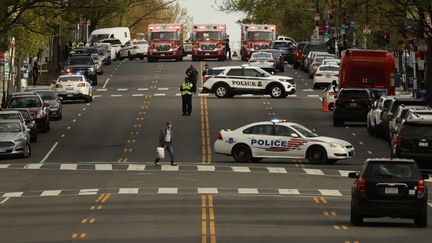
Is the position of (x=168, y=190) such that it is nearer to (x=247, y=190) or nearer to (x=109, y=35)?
(x=247, y=190)

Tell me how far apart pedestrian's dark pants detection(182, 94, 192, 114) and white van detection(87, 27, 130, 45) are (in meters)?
56.1

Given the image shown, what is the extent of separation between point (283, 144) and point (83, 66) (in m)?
41.8

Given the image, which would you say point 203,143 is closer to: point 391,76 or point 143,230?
point 391,76

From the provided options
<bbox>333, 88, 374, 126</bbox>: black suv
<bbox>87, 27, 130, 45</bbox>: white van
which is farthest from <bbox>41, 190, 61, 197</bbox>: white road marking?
<bbox>87, 27, 130, 45</bbox>: white van

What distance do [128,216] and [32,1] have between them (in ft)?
107

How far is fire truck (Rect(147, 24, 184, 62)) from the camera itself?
102500 mm

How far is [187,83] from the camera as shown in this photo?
63.4 m

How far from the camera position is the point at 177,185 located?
40062mm

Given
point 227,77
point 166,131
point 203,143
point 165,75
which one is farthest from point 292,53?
point 166,131

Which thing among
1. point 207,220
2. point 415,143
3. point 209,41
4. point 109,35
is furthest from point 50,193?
point 109,35

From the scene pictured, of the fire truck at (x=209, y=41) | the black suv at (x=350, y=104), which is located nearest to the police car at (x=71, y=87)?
the black suv at (x=350, y=104)

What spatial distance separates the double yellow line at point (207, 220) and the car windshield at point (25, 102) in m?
25.8

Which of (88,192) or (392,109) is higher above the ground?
(392,109)

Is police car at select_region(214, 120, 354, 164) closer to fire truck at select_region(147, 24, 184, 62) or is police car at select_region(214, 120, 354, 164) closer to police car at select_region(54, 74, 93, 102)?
police car at select_region(54, 74, 93, 102)
